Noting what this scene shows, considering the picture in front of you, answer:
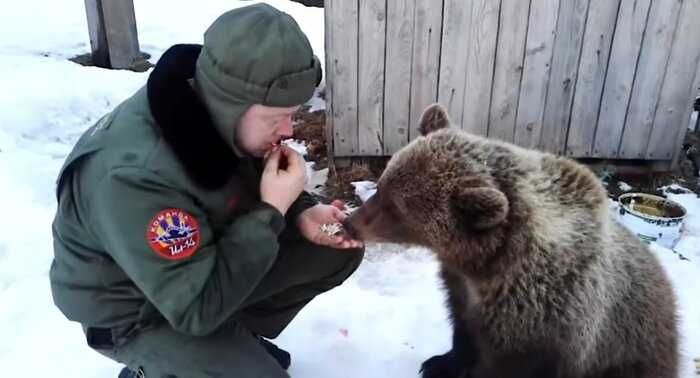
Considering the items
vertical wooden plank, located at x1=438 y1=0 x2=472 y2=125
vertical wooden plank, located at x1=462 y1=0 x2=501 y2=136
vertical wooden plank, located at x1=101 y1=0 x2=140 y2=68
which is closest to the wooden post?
vertical wooden plank, located at x1=101 y1=0 x2=140 y2=68

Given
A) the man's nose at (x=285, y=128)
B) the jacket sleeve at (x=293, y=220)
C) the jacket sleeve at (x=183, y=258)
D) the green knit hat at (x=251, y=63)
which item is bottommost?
the jacket sleeve at (x=293, y=220)

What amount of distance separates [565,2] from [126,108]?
13.1ft

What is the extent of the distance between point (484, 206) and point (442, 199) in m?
0.24

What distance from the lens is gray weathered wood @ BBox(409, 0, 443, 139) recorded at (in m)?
5.01

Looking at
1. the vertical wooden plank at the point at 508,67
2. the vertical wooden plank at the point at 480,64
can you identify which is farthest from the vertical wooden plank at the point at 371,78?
the vertical wooden plank at the point at 508,67

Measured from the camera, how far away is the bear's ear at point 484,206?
2.26 meters

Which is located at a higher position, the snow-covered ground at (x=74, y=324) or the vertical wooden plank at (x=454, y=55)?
the vertical wooden plank at (x=454, y=55)

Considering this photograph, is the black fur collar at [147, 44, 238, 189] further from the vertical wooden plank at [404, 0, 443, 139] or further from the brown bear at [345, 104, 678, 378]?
the vertical wooden plank at [404, 0, 443, 139]

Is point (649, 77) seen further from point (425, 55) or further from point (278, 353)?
point (278, 353)

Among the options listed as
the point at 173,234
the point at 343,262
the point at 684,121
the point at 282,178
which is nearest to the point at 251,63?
the point at 282,178

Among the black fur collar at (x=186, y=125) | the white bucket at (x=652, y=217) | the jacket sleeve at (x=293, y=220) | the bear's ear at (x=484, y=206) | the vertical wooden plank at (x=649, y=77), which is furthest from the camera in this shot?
the vertical wooden plank at (x=649, y=77)

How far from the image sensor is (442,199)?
247cm

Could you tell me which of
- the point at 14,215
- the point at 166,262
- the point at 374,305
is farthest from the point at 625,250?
the point at 14,215

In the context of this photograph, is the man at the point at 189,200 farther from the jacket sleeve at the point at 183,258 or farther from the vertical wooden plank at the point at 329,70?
the vertical wooden plank at the point at 329,70
